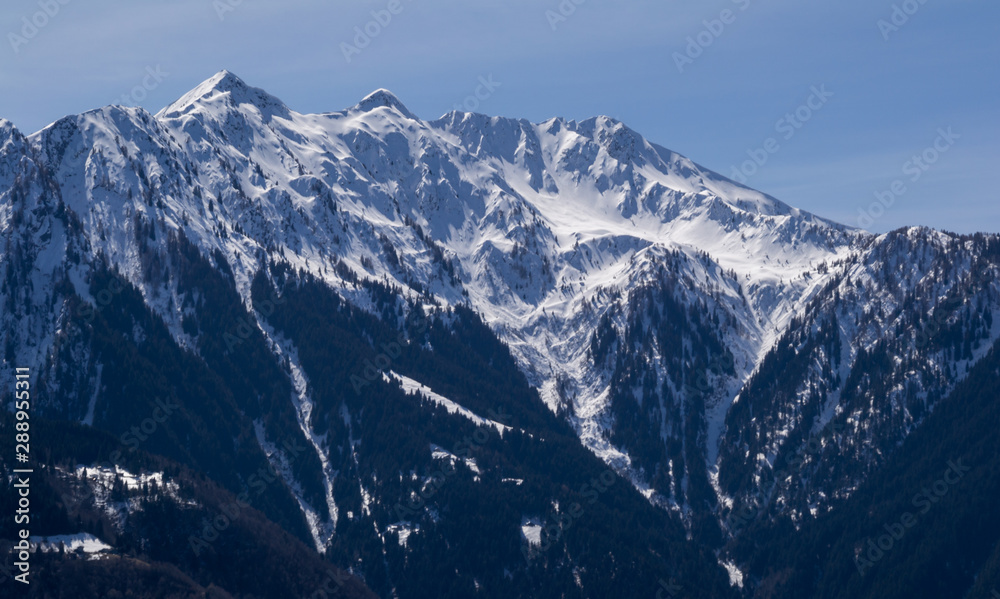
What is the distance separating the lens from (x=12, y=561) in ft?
644

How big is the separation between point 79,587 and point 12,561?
13555mm

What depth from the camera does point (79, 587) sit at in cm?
19738
